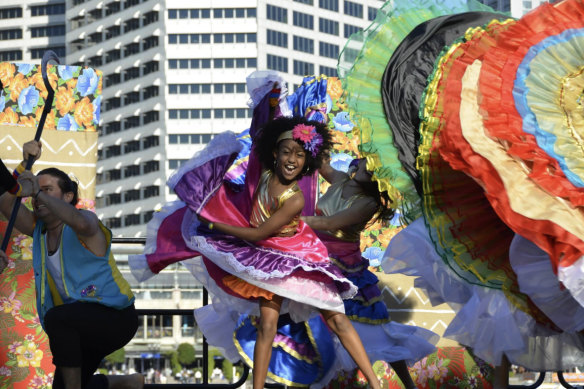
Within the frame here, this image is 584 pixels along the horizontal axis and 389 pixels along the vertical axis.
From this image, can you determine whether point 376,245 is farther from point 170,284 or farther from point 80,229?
point 170,284

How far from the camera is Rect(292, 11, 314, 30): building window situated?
261 feet

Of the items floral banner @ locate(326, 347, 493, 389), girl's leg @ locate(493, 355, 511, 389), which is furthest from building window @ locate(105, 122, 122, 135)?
girl's leg @ locate(493, 355, 511, 389)

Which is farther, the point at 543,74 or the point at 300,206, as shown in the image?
the point at 300,206

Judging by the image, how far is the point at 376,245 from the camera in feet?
23.4

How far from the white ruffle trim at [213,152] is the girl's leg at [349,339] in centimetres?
91

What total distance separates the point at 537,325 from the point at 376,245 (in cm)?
261

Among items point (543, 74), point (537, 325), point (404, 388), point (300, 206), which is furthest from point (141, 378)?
point (543, 74)

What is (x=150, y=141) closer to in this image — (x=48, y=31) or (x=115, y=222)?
(x=115, y=222)

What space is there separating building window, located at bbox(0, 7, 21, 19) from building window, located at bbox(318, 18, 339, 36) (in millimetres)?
28118

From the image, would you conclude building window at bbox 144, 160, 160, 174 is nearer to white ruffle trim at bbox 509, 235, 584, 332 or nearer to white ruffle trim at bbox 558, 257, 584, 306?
white ruffle trim at bbox 509, 235, 584, 332

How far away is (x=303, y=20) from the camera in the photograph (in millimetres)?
79688

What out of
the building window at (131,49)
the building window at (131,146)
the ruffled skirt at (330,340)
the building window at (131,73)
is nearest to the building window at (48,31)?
the building window at (131,49)

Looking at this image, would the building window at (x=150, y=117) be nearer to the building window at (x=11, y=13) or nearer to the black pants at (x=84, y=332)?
the building window at (x=11, y=13)

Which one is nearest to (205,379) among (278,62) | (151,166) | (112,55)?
(151,166)
